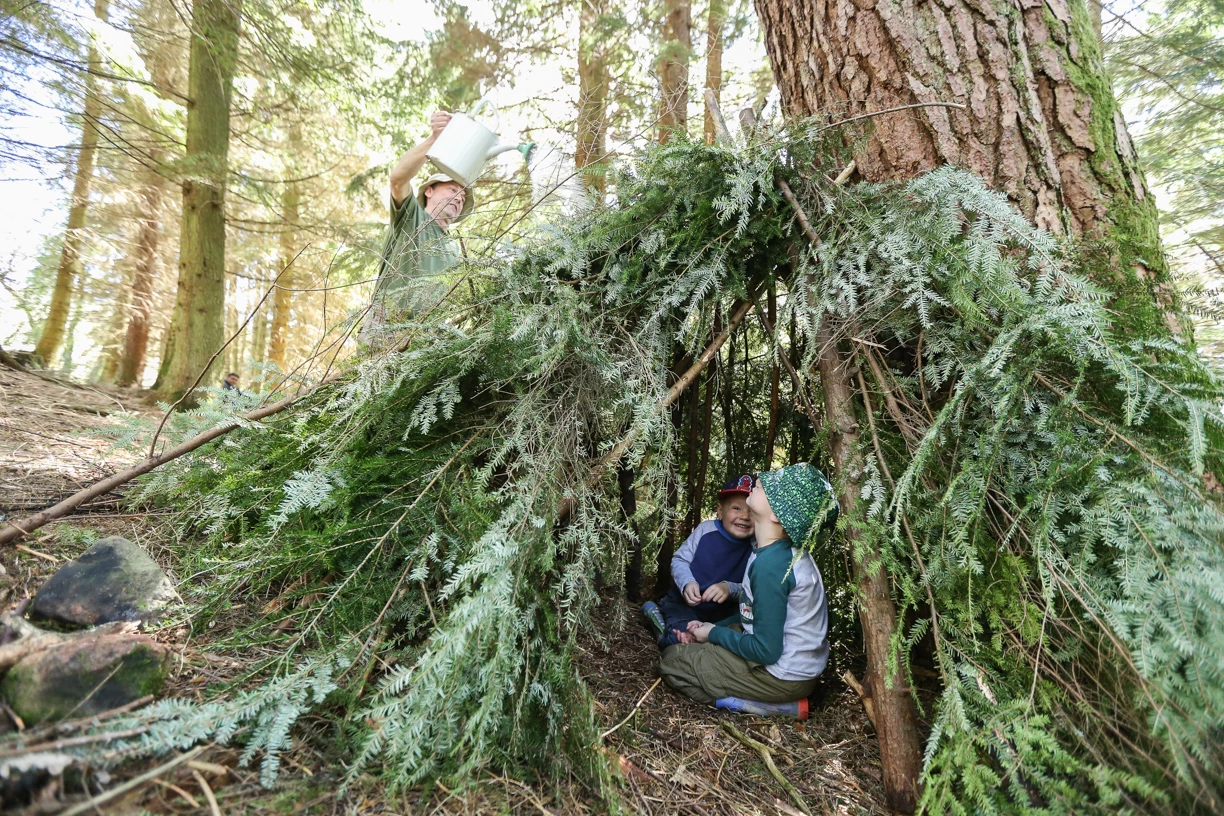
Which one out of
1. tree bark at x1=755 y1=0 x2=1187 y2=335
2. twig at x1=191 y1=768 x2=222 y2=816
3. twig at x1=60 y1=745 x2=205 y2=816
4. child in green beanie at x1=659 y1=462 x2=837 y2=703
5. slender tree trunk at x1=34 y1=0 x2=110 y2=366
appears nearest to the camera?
twig at x1=60 y1=745 x2=205 y2=816

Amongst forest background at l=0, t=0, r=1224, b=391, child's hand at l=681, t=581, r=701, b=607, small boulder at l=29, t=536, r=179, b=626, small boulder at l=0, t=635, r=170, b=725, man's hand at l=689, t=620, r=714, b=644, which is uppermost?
forest background at l=0, t=0, r=1224, b=391

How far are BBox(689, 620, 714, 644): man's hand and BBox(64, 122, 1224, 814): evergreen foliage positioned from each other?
1.80 ft

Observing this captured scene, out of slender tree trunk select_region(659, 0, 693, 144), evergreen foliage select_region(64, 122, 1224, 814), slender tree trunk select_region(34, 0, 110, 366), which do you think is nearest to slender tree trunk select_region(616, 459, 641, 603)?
evergreen foliage select_region(64, 122, 1224, 814)

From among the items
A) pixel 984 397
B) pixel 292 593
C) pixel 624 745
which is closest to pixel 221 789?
pixel 292 593

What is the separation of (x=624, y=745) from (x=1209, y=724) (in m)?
1.57

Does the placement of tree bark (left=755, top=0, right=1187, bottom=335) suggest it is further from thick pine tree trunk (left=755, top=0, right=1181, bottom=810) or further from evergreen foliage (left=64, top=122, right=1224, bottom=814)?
evergreen foliage (left=64, top=122, right=1224, bottom=814)

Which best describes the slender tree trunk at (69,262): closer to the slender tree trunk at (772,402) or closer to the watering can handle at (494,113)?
the watering can handle at (494,113)

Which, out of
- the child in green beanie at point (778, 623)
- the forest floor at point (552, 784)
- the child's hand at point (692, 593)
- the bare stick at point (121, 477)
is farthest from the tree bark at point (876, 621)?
the bare stick at point (121, 477)

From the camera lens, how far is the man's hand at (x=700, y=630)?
9.43 ft

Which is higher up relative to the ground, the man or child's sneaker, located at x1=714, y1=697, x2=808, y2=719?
the man

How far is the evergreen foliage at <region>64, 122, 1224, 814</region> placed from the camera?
1.56 m

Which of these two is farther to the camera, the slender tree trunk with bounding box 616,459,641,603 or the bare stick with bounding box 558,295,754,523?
the slender tree trunk with bounding box 616,459,641,603

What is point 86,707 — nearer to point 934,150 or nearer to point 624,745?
point 624,745

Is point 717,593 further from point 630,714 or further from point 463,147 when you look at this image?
point 463,147
